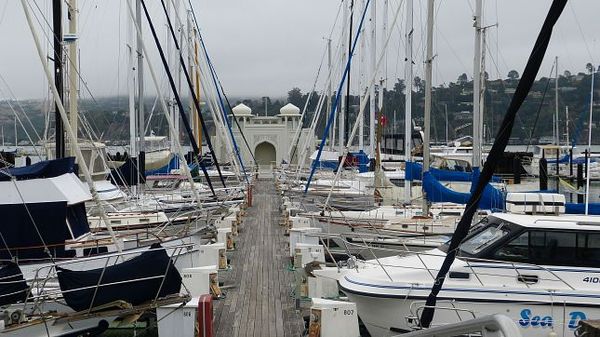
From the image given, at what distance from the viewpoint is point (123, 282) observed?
10.2 m

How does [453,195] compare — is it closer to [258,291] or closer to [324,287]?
[258,291]

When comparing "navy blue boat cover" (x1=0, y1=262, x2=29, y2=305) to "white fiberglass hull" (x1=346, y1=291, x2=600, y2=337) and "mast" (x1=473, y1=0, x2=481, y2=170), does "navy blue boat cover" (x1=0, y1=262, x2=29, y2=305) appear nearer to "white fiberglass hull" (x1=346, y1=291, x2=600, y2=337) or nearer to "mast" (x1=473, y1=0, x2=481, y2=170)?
"white fiberglass hull" (x1=346, y1=291, x2=600, y2=337)

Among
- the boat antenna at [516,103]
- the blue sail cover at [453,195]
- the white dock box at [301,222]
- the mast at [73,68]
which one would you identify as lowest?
the white dock box at [301,222]

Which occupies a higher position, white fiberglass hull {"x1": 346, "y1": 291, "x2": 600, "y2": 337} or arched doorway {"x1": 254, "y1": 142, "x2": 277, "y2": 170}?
arched doorway {"x1": 254, "y1": 142, "x2": 277, "y2": 170}

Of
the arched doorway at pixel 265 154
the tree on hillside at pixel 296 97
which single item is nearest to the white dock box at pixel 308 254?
the arched doorway at pixel 265 154

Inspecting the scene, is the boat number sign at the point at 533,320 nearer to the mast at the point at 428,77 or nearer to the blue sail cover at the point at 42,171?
the blue sail cover at the point at 42,171

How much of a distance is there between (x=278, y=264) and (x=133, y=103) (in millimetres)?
15183

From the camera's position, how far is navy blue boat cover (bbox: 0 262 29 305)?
33.6 feet

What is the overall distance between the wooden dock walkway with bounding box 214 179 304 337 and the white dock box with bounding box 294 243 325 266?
2.17 ft

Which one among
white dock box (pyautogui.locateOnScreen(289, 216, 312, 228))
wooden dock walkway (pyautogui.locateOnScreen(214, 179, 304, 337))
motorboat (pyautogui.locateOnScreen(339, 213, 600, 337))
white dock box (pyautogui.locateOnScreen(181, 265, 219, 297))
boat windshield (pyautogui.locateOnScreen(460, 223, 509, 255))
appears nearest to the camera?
motorboat (pyautogui.locateOnScreen(339, 213, 600, 337))

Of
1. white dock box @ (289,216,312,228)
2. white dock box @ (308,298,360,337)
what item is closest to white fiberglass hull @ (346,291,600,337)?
white dock box @ (308,298,360,337)

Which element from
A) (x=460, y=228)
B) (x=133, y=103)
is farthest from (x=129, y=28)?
(x=460, y=228)

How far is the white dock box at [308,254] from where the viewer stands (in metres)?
14.3

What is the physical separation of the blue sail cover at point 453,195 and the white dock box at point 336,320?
887 cm
